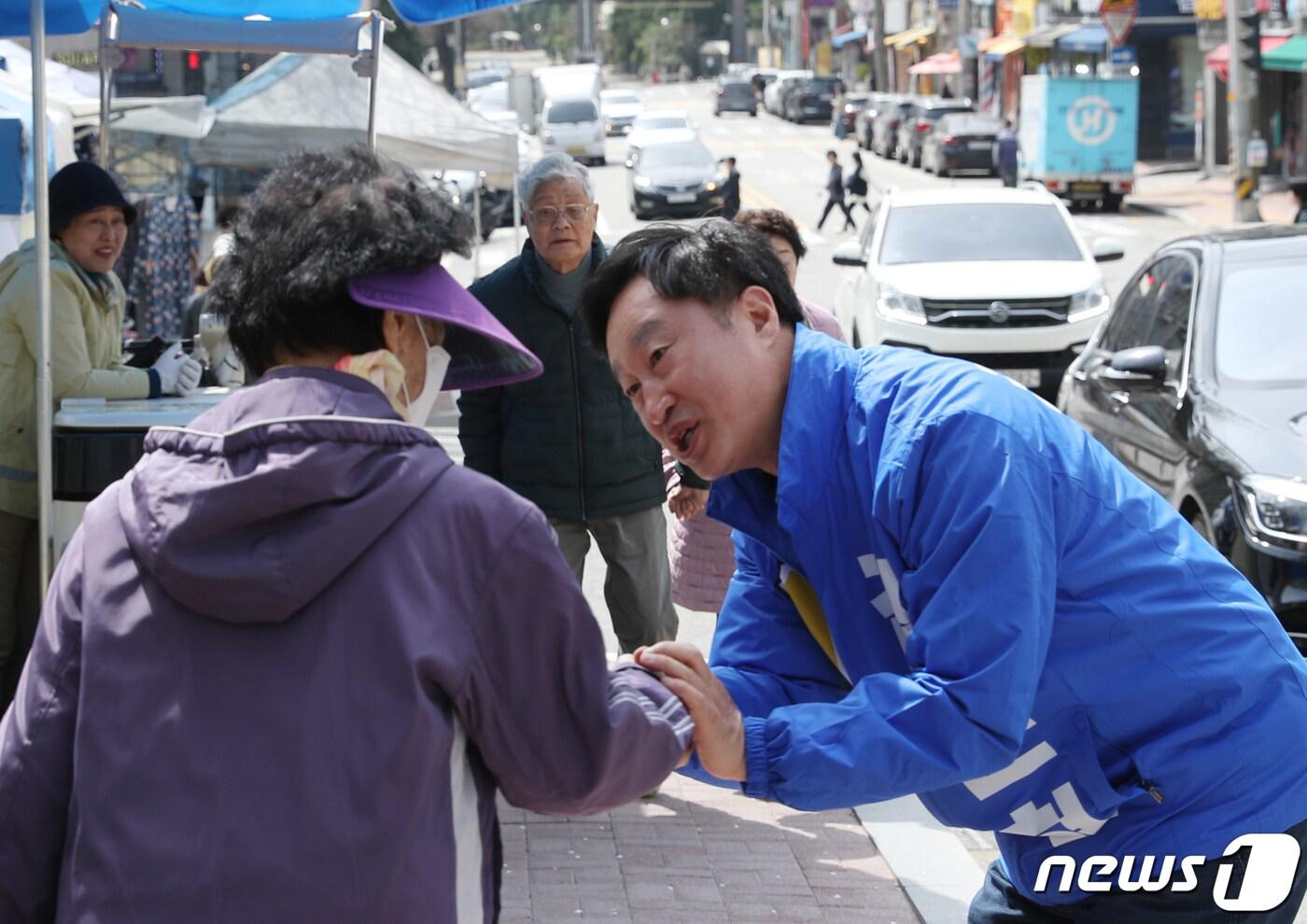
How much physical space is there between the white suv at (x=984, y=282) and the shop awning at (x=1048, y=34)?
36.8 m

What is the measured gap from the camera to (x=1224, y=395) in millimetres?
7066

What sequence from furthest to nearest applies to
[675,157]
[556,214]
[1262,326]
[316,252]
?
[675,157], [1262,326], [556,214], [316,252]

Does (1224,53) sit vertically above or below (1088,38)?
below

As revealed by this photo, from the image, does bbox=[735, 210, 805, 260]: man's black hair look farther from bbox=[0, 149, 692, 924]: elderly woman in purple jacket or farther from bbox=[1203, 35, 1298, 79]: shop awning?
bbox=[1203, 35, 1298, 79]: shop awning

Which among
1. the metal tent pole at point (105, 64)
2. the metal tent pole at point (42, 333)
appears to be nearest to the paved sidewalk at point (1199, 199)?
the metal tent pole at point (105, 64)

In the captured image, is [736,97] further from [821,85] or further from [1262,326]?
[1262,326]

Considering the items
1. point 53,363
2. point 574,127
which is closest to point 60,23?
point 53,363

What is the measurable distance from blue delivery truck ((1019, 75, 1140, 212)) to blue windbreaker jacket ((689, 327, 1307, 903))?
34.4m

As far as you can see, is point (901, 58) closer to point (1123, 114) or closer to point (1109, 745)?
point (1123, 114)

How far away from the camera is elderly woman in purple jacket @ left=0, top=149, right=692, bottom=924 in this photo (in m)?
1.88

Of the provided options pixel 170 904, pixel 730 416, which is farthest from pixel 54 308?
pixel 170 904

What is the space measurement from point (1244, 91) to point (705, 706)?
3027cm

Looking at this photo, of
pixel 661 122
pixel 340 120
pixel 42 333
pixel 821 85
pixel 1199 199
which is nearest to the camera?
Result: pixel 42 333

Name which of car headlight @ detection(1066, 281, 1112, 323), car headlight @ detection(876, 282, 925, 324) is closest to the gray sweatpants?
car headlight @ detection(876, 282, 925, 324)
